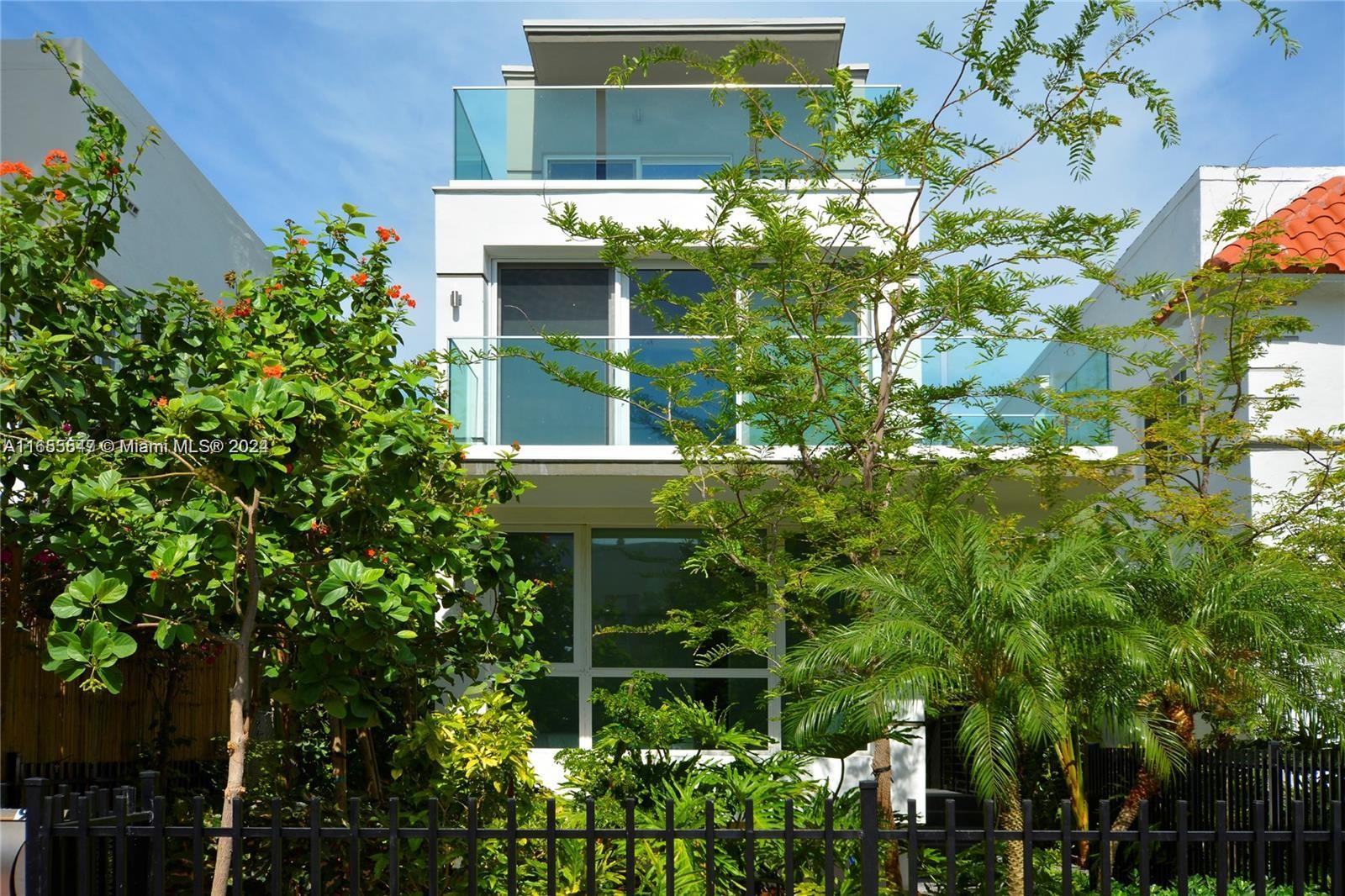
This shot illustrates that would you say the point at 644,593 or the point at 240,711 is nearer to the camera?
the point at 240,711

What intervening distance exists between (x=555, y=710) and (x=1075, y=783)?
6.14 meters

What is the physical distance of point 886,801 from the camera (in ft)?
28.1

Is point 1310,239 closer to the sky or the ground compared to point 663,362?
closer to the sky

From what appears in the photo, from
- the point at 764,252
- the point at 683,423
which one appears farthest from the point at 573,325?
the point at 764,252

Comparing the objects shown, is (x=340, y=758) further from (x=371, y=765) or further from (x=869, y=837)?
(x=869, y=837)

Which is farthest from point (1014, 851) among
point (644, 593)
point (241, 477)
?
point (644, 593)

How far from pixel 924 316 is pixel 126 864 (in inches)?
253

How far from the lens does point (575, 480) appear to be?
11.6 m

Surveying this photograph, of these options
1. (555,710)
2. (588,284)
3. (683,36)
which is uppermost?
(683,36)

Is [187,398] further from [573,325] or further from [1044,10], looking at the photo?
[573,325]

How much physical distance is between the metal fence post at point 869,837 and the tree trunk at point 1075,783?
3.42 meters

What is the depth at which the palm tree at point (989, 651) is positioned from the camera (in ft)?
18.5

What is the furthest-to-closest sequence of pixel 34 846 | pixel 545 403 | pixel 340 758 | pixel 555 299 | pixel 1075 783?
pixel 555 299 < pixel 545 403 < pixel 1075 783 < pixel 340 758 < pixel 34 846

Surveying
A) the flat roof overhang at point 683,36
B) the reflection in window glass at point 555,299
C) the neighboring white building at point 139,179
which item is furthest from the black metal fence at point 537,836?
the flat roof overhang at point 683,36
